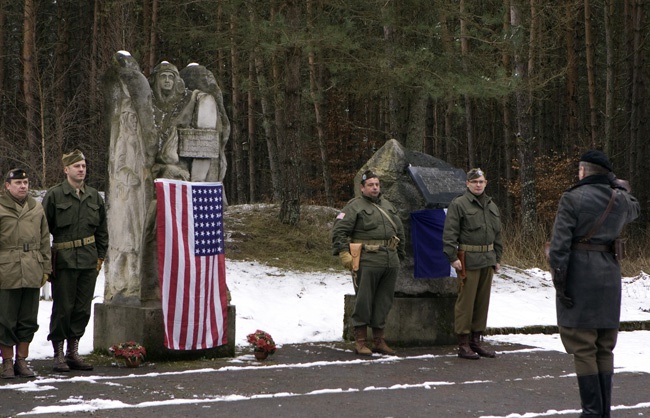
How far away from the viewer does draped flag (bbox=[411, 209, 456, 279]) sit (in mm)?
10922

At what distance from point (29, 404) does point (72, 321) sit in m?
1.95

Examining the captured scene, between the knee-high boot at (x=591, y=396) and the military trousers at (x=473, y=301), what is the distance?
11.8 feet

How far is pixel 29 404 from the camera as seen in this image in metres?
6.93

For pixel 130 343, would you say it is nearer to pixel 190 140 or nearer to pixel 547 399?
pixel 190 140

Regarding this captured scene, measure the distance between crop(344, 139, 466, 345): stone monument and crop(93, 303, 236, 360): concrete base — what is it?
2002 millimetres

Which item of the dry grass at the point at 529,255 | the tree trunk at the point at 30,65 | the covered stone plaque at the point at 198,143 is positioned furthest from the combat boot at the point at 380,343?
the tree trunk at the point at 30,65

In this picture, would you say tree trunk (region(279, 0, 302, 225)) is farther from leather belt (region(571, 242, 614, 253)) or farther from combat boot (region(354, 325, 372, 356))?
leather belt (region(571, 242, 614, 253))

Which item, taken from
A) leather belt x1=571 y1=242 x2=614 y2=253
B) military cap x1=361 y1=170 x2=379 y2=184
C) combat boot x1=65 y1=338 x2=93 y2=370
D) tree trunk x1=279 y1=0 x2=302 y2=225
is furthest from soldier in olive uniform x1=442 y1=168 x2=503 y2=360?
tree trunk x1=279 y1=0 x2=302 y2=225

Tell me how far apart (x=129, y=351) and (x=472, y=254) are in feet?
12.8

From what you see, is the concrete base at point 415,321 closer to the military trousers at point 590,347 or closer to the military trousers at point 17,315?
the military trousers at point 17,315

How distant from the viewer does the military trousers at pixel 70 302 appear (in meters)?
8.69

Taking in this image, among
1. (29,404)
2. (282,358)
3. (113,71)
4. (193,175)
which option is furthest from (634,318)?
(29,404)

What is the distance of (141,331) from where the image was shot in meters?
9.25

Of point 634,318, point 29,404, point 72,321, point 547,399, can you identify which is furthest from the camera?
point 634,318
